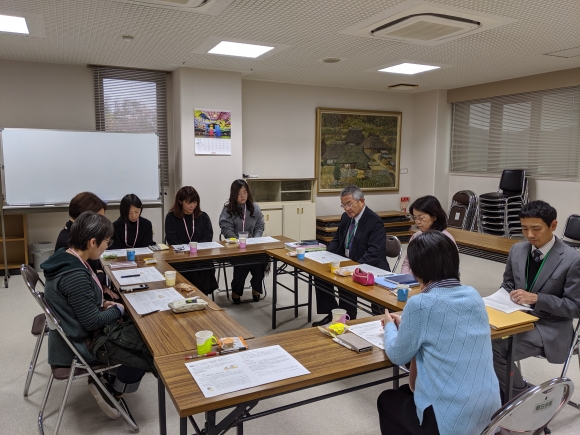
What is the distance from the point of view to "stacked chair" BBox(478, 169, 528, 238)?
6.49m

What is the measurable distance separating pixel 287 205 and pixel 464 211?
288 cm

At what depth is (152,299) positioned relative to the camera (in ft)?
8.28

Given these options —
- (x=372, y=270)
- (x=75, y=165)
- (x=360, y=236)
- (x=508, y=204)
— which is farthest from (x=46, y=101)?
(x=508, y=204)

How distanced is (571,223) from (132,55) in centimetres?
512

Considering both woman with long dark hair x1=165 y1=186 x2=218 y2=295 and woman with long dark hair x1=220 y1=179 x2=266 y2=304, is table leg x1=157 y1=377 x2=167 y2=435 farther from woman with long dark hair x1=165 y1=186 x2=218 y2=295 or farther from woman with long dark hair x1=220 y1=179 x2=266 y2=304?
woman with long dark hair x1=220 y1=179 x2=266 y2=304

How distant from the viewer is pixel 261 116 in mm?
7012

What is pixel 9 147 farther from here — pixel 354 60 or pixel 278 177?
pixel 354 60

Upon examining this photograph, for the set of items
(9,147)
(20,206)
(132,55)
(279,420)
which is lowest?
(279,420)

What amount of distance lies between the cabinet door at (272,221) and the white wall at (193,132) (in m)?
0.76

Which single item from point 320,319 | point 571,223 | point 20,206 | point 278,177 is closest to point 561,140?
point 571,223

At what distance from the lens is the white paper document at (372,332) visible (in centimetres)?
192

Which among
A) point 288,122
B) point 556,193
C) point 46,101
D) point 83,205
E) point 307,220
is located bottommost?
point 307,220

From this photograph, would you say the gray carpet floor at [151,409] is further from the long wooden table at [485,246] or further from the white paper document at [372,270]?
the long wooden table at [485,246]

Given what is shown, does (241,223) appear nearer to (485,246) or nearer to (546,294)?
(485,246)
